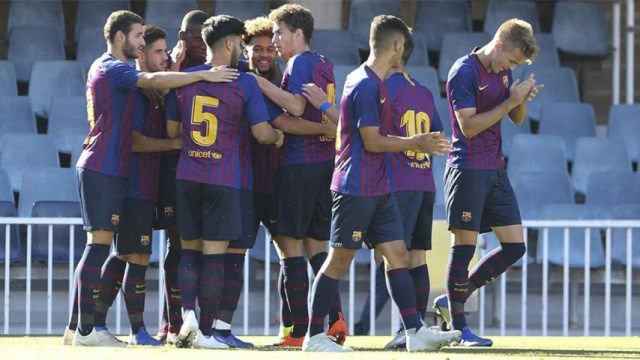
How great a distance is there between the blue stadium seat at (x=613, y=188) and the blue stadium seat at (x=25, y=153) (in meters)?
3.91

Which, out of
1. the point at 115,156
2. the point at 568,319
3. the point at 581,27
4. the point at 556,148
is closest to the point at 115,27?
the point at 115,156

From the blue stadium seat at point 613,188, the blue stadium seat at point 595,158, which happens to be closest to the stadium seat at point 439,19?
the blue stadium seat at point 595,158

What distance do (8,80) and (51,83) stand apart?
1.13ft

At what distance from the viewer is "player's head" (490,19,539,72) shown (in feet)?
27.3

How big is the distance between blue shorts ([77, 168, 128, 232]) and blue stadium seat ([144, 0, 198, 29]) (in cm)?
657

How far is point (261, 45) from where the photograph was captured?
8.63 metres

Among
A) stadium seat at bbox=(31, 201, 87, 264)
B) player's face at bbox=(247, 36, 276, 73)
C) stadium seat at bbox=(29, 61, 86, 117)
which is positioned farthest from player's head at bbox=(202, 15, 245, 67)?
stadium seat at bbox=(29, 61, 86, 117)

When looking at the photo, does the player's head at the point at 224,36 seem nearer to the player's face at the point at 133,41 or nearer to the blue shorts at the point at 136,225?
the player's face at the point at 133,41

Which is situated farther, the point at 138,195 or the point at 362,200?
the point at 138,195

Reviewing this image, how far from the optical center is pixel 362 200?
25.4ft

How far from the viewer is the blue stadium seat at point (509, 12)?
14859 millimetres

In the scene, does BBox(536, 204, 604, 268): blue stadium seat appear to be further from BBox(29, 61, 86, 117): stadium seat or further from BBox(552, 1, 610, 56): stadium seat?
BBox(29, 61, 86, 117): stadium seat

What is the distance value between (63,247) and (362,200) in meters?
4.21

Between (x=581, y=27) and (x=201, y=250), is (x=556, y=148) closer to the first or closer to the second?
(x=581, y=27)
